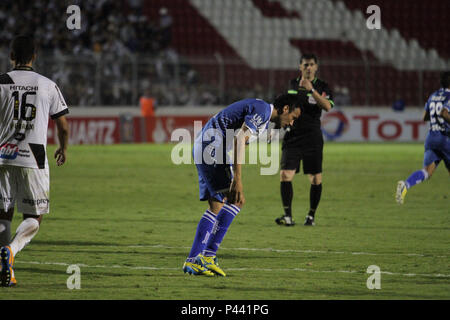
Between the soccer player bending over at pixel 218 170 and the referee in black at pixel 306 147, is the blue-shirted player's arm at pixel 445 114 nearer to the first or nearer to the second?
the referee in black at pixel 306 147

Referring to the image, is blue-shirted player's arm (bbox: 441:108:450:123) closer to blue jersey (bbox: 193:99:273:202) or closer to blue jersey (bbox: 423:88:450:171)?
blue jersey (bbox: 423:88:450:171)

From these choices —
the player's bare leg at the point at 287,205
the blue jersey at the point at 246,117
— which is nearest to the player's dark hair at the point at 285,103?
the blue jersey at the point at 246,117

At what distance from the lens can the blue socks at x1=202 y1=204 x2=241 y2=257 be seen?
7.37m

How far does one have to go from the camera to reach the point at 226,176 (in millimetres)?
7316

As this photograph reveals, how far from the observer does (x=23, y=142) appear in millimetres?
6609

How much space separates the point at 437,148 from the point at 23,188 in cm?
731

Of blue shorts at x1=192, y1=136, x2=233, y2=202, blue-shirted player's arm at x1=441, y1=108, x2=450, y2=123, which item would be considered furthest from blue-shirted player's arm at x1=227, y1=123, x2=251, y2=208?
blue-shirted player's arm at x1=441, y1=108, x2=450, y2=123

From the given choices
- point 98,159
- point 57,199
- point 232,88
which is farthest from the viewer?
point 232,88

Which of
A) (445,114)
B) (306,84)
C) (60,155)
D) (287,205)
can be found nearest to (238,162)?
(60,155)

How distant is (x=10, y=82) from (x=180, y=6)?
2992cm

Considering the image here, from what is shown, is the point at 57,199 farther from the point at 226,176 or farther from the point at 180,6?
the point at 180,6

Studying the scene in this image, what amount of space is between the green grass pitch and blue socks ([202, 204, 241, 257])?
0.28 meters

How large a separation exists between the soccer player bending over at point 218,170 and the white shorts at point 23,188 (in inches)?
57.3
